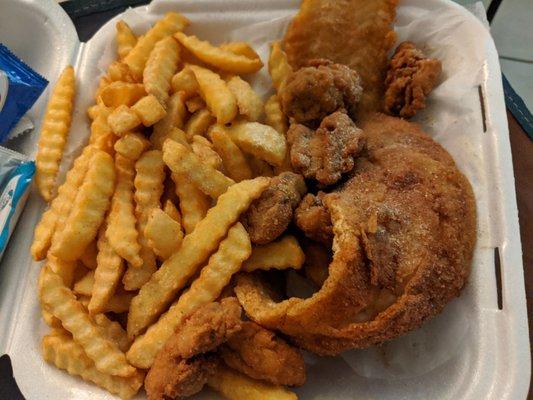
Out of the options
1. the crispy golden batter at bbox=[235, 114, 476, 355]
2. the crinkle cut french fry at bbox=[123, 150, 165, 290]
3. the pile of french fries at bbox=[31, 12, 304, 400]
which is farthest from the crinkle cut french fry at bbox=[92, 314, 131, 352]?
the crispy golden batter at bbox=[235, 114, 476, 355]

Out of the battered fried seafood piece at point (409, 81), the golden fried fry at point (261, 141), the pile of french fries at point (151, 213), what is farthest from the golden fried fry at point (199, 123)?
the battered fried seafood piece at point (409, 81)

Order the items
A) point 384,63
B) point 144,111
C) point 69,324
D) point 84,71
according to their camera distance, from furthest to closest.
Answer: point 84,71
point 384,63
point 144,111
point 69,324

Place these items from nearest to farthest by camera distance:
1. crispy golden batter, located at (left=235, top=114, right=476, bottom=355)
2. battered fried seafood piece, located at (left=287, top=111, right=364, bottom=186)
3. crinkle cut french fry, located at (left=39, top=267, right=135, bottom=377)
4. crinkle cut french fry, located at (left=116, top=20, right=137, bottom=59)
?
crispy golden batter, located at (left=235, top=114, right=476, bottom=355) → crinkle cut french fry, located at (left=39, top=267, right=135, bottom=377) → battered fried seafood piece, located at (left=287, top=111, right=364, bottom=186) → crinkle cut french fry, located at (left=116, top=20, right=137, bottom=59)

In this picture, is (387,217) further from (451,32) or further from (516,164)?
(516,164)

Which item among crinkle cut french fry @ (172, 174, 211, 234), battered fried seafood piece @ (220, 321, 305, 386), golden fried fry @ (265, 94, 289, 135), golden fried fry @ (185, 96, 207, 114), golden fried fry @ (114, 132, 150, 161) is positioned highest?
golden fried fry @ (114, 132, 150, 161)

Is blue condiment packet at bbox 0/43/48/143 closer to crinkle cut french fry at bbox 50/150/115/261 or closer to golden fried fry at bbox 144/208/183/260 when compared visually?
crinkle cut french fry at bbox 50/150/115/261

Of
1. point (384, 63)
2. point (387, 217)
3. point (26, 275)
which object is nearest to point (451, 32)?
point (384, 63)
